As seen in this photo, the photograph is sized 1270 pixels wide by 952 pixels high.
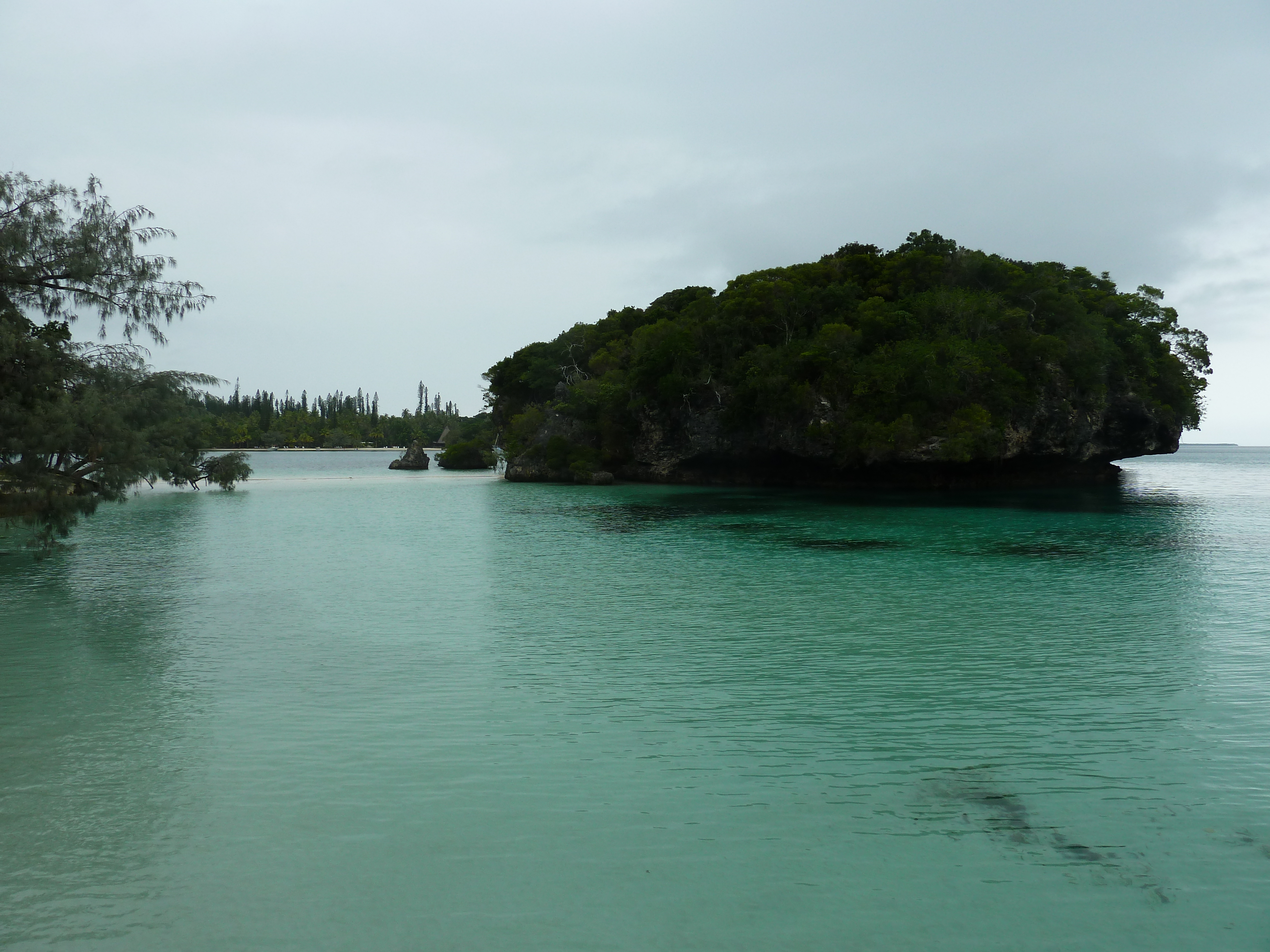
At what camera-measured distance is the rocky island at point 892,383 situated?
41.5 m

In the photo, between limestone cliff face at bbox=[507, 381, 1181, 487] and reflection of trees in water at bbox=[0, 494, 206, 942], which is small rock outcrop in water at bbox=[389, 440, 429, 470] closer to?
limestone cliff face at bbox=[507, 381, 1181, 487]

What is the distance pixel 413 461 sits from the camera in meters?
85.8

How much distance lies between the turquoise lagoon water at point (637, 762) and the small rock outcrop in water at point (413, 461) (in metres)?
68.4

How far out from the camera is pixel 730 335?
1916 inches

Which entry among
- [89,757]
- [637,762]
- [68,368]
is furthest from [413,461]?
[637,762]

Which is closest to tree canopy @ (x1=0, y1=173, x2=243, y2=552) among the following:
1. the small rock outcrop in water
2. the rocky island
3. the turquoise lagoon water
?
the turquoise lagoon water

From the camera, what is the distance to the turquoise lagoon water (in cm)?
497

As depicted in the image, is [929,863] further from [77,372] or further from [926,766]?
[77,372]

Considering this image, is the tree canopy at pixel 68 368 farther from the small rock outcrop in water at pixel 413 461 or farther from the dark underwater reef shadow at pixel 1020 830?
the small rock outcrop in water at pixel 413 461

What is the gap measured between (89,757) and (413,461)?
264ft

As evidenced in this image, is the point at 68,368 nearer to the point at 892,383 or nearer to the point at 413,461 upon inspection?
the point at 892,383

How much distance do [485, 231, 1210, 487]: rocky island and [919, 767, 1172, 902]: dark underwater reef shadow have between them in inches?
1378

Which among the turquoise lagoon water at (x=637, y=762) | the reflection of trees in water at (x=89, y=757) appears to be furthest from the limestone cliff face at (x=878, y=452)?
the reflection of trees in water at (x=89, y=757)

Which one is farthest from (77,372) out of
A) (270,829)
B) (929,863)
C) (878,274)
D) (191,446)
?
(878,274)
